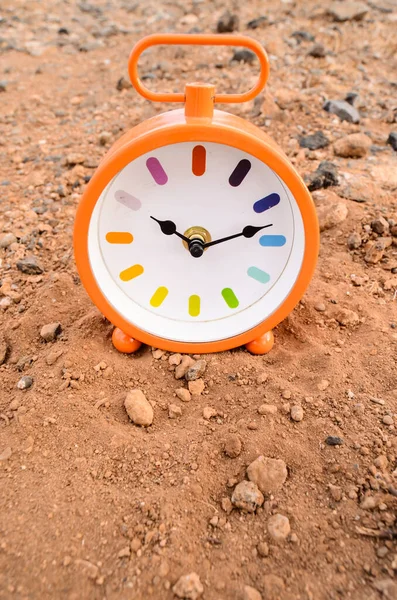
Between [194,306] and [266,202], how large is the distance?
42cm

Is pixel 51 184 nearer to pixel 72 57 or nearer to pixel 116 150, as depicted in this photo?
pixel 116 150

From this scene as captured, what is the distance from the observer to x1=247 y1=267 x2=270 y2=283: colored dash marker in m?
1.73

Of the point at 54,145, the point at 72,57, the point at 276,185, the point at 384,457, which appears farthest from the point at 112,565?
the point at 72,57

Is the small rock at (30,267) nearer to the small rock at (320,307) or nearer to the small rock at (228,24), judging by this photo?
the small rock at (320,307)

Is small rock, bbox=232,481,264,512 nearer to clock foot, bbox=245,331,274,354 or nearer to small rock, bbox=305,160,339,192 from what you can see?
clock foot, bbox=245,331,274,354

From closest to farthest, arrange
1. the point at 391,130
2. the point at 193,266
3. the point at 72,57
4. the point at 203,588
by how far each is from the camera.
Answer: the point at 203,588
the point at 193,266
the point at 391,130
the point at 72,57

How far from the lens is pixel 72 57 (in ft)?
15.1

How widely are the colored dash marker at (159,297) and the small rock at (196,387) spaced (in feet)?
0.94

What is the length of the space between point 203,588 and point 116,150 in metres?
1.14

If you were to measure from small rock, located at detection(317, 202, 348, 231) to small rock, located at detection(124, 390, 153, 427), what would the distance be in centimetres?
120

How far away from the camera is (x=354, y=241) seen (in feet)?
7.38

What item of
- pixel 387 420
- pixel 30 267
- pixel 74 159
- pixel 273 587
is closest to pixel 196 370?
pixel 387 420

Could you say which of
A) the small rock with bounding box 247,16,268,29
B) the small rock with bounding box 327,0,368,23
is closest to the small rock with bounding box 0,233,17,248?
the small rock with bounding box 247,16,268,29

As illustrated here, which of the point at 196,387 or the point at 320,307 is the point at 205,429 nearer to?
the point at 196,387
